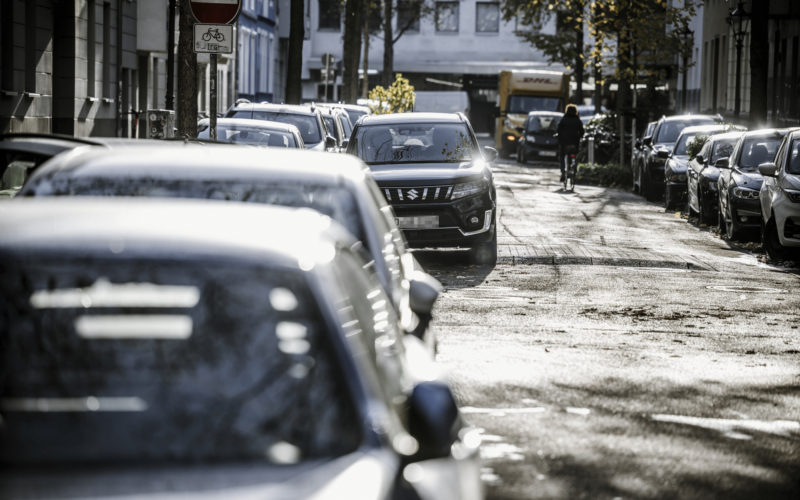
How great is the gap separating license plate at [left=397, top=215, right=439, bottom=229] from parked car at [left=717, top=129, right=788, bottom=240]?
6098mm

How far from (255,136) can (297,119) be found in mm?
5123

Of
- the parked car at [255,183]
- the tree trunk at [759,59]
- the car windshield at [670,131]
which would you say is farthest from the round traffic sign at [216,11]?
the car windshield at [670,131]

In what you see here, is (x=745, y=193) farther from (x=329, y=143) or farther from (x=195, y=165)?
(x=195, y=165)

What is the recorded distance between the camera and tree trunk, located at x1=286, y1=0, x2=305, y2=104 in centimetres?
3594

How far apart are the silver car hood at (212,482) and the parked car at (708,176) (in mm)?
21292

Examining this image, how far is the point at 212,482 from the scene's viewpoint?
3129mm

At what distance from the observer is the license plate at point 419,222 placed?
17062 millimetres

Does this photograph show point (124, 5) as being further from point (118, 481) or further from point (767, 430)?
point (118, 481)

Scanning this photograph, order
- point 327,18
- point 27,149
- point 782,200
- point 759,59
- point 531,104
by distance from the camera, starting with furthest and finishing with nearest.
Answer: point 327,18 < point 531,104 < point 759,59 < point 782,200 < point 27,149

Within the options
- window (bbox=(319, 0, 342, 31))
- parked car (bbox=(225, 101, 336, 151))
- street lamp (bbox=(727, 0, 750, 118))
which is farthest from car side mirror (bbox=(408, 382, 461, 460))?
window (bbox=(319, 0, 342, 31))

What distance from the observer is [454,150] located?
18.2 metres

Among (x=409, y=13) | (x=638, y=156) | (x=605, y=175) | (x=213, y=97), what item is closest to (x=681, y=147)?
(x=638, y=156)

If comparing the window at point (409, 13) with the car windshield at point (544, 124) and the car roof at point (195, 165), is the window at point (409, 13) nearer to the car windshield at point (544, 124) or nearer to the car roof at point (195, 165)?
the car windshield at point (544, 124)

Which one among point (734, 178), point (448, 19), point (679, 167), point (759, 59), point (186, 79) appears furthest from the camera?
point (448, 19)
